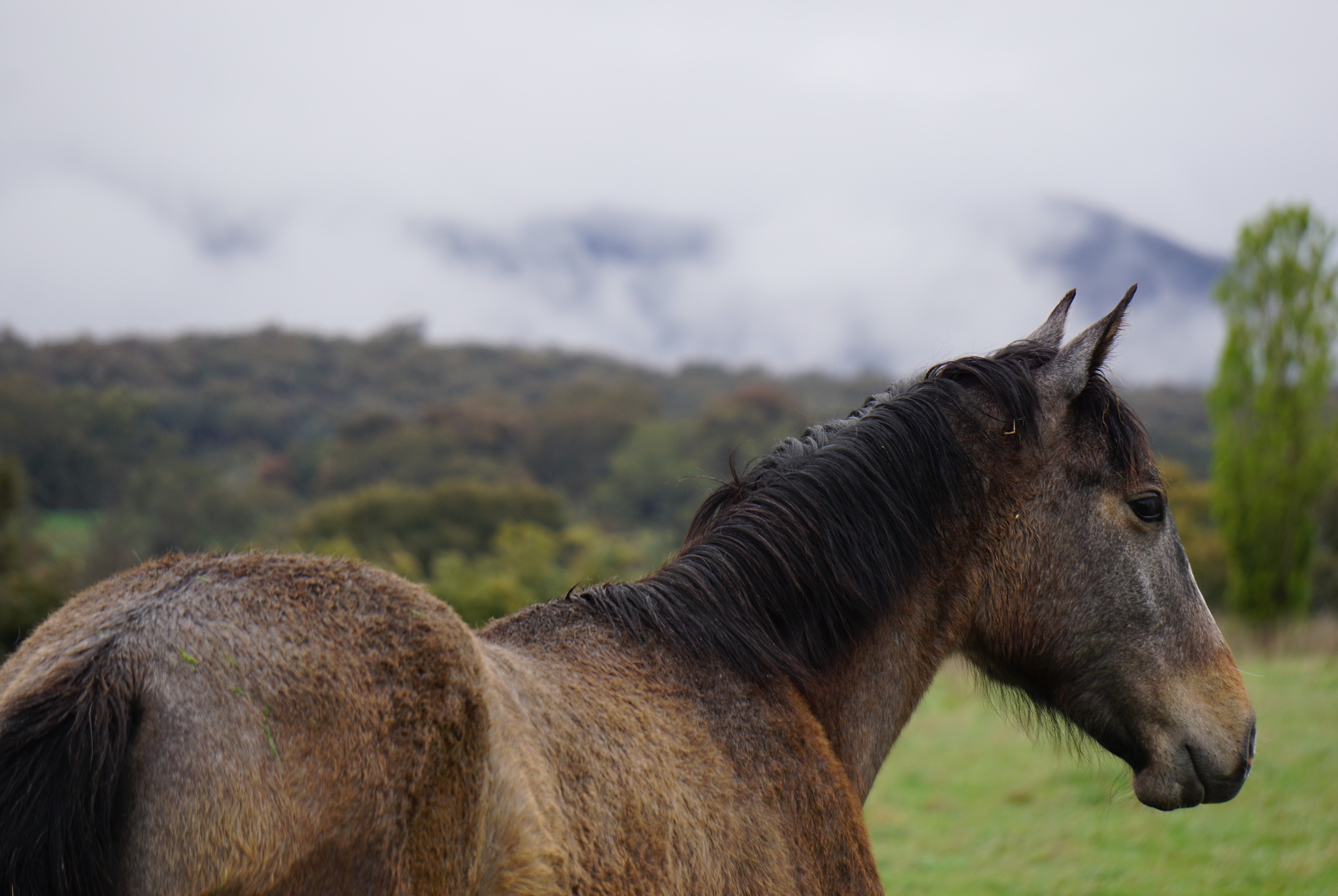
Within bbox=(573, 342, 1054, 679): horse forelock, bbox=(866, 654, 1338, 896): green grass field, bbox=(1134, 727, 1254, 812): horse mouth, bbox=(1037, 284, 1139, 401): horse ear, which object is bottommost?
bbox=(866, 654, 1338, 896): green grass field

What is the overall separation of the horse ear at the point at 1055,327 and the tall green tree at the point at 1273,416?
58.3 ft

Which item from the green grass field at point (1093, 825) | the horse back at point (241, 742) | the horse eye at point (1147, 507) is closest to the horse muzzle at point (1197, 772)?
the green grass field at point (1093, 825)

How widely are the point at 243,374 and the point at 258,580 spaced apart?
175 feet

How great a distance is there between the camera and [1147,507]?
2744mm

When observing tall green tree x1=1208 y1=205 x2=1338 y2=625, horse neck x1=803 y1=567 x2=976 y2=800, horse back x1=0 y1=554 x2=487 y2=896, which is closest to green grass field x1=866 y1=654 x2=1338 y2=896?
horse neck x1=803 y1=567 x2=976 y2=800

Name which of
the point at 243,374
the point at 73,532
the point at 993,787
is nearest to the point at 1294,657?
the point at 993,787

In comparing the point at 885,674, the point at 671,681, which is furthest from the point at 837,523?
the point at 671,681

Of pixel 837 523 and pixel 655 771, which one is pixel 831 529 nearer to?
pixel 837 523

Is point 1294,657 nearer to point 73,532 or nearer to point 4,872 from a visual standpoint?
point 4,872

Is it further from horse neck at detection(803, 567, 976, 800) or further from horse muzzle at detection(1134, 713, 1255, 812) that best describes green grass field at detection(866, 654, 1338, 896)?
horse neck at detection(803, 567, 976, 800)

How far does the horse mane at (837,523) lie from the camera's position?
2.44 metres

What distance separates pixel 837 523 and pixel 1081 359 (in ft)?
3.16

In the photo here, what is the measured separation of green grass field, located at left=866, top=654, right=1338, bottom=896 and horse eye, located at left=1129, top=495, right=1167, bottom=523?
2.92 feet

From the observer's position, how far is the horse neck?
8.53ft
